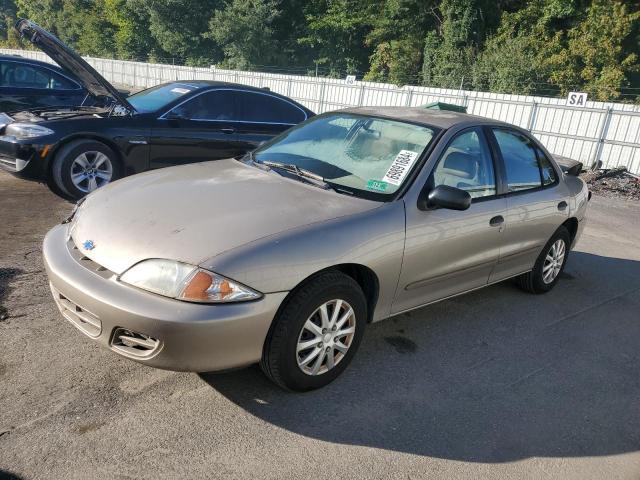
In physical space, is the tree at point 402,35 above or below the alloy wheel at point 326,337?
above

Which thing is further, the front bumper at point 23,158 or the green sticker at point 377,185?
the front bumper at point 23,158

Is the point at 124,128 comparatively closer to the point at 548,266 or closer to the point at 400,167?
the point at 400,167

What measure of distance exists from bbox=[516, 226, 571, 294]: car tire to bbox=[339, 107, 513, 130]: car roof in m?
1.25

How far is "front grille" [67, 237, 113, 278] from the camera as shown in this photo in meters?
2.76

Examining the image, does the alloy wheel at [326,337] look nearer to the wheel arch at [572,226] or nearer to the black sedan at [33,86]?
the wheel arch at [572,226]

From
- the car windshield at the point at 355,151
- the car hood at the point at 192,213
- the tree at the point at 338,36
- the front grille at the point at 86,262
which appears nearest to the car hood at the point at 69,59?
the car windshield at the point at 355,151

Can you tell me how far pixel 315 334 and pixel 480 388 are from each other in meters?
1.17

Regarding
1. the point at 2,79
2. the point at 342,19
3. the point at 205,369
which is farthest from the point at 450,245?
the point at 342,19

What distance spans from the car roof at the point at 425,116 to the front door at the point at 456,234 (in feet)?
0.36

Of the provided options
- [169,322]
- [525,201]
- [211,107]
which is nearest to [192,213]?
[169,322]

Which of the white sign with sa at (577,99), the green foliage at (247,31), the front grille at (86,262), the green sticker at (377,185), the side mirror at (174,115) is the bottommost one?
the front grille at (86,262)

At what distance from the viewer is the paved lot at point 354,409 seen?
2545 millimetres

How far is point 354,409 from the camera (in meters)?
3.02

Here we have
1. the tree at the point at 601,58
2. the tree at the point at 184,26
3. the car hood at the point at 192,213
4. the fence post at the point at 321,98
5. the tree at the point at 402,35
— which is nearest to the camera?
the car hood at the point at 192,213
